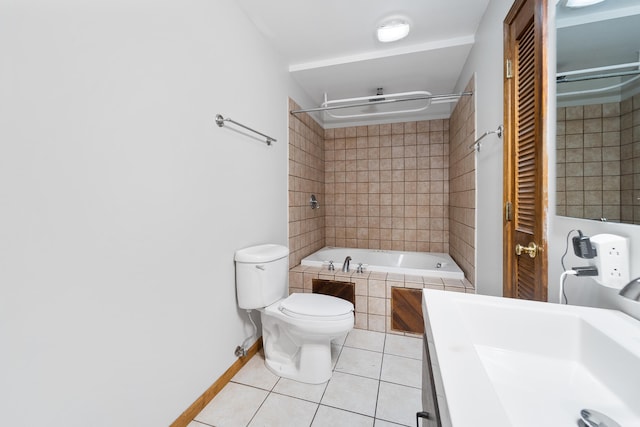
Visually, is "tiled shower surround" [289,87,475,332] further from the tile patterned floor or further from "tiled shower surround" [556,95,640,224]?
"tiled shower surround" [556,95,640,224]

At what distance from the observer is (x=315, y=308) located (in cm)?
157

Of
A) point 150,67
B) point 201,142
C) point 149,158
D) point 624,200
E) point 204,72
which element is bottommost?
point 624,200

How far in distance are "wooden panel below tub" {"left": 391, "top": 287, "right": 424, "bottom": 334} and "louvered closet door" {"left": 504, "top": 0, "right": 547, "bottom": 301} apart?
815 mm

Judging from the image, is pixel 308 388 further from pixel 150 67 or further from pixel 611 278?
pixel 150 67

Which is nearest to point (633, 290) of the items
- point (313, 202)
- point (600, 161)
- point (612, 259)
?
point (612, 259)

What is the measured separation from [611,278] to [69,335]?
160 centimetres

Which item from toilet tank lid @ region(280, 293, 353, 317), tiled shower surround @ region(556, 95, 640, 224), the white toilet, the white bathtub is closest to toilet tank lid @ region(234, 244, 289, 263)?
the white toilet

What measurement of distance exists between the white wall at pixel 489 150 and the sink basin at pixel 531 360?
86 centimetres

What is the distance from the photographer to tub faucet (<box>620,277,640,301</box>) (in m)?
0.61

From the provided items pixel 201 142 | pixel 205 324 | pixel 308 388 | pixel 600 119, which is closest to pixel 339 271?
pixel 308 388

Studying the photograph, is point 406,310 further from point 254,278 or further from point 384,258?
point 254,278

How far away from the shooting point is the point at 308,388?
1.52 m

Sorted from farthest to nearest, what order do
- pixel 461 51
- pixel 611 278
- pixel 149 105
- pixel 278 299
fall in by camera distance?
pixel 461 51 < pixel 278 299 < pixel 149 105 < pixel 611 278

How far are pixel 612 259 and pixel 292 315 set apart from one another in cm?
135
